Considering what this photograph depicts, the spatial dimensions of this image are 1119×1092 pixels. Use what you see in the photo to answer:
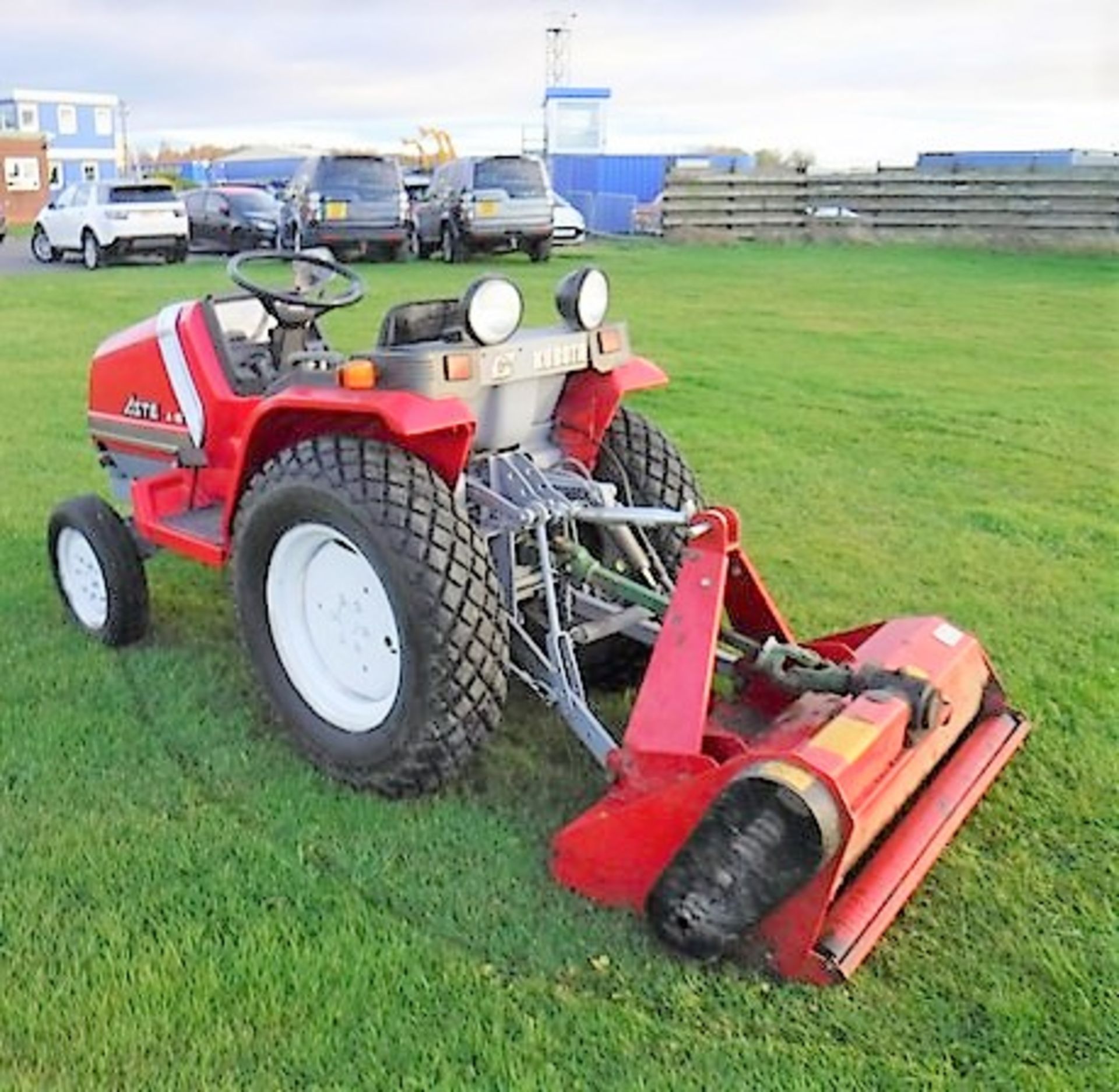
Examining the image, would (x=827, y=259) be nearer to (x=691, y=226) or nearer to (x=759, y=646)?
(x=691, y=226)

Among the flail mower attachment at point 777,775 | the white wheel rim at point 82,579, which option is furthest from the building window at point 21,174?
the flail mower attachment at point 777,775

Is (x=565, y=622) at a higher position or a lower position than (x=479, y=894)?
higher

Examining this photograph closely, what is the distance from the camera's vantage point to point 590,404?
143 inches

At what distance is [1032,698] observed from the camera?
372cm

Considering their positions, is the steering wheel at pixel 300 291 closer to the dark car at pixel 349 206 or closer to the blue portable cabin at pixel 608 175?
the dark car at pixel 349 206

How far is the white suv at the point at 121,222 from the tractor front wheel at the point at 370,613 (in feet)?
55.0

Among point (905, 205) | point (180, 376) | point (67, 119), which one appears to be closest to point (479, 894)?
point (180, 376)

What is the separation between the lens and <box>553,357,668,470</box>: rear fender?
142 inches

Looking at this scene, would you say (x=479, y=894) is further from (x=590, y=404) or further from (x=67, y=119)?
(x=67, y=119)

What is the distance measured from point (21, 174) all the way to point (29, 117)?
43.8ft

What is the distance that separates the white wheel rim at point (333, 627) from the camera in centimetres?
318

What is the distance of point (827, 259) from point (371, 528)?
1677cm

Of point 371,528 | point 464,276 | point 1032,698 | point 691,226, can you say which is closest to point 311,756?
point 371,528

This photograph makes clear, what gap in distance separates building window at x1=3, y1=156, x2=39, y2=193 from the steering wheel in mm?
42435
